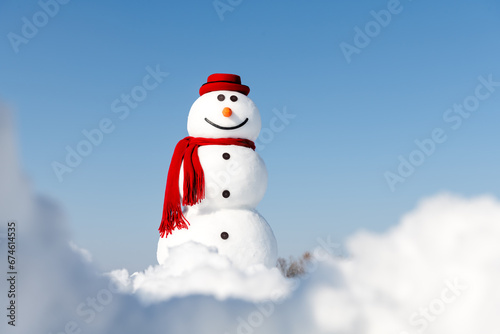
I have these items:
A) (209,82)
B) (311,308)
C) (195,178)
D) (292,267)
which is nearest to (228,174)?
(195,178)

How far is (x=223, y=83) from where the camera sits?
20.6 feet

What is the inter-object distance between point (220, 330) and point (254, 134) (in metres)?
2.50

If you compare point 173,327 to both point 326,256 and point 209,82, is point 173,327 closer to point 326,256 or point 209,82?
point 326,256

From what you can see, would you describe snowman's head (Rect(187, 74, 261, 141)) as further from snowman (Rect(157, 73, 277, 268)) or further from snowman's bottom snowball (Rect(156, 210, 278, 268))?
snowman's bottom snowball (Rect(156, 210, 278, 268))

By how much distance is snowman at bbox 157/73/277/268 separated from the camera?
5.89 metres

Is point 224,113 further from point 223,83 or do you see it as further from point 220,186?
point 220,186

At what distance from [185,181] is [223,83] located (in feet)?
4.06

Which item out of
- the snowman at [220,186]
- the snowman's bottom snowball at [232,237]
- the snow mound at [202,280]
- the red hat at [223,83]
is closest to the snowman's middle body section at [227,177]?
the snowman at [220,186]

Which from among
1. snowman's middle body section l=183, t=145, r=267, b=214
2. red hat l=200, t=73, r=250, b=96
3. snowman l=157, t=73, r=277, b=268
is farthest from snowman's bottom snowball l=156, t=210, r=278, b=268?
red hat l=200, t=73, r=250, b=96

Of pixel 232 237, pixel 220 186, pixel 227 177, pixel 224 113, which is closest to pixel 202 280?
pixel 232 237

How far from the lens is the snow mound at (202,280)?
17.1 ft

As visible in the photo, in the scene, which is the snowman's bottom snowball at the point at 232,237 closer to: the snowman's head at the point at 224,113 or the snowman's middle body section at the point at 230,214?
the snowman's middle body section at the point at 230,214

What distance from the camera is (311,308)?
4.78 metres

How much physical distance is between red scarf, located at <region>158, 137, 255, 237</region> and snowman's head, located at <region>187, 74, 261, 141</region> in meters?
0.09
